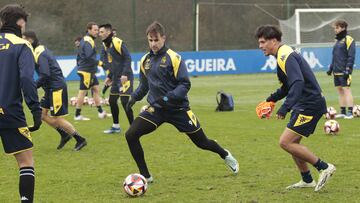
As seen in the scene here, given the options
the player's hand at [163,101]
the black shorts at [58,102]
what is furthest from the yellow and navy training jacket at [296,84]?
the black shorts at [58,102]

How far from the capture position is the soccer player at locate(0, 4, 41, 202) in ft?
21.9

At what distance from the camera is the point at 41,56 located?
35.9ft

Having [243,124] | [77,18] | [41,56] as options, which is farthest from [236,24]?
[41,56]

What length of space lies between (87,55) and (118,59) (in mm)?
3029

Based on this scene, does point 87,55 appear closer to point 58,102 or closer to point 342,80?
point 58,102

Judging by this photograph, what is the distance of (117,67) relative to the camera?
13.9 meters

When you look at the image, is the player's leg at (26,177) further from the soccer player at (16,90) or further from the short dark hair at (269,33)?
the short dark hair at (269,33)

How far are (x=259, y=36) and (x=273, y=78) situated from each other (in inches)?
856

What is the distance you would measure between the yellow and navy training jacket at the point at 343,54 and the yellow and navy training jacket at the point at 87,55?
5.52 meters

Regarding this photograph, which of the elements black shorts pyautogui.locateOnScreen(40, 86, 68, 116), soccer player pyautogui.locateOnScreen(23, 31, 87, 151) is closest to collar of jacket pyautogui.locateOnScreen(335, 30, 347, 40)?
soccer player pyautogui.locateOnScreen(23, 31, 87, 151)

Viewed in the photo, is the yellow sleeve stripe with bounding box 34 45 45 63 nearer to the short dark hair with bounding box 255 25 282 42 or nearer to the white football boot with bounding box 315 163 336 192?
the short dark hair with bounding box 255 25 282 42

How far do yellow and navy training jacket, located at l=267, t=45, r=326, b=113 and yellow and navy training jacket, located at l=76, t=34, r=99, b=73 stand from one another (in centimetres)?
904

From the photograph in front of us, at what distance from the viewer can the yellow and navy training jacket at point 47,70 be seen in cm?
1097

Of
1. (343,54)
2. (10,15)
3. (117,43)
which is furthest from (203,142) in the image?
(343,54)
